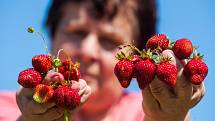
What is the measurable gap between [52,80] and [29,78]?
64 millimetres

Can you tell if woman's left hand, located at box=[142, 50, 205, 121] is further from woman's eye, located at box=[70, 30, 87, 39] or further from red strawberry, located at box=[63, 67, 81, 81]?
woman's eye, located at box=[70, 30, 87, 39]

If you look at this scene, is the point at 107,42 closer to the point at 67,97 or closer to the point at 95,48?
the point at 95,48

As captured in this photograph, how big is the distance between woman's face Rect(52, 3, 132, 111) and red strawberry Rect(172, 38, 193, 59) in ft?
3.74

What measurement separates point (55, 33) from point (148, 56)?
166 cm

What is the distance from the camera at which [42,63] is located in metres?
1.30

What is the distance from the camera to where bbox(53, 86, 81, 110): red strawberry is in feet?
4.11

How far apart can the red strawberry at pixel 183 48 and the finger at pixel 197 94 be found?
113 mm

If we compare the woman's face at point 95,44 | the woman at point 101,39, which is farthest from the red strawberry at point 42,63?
the woman's face at point 95,44

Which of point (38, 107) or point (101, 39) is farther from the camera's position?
point (101, 39)

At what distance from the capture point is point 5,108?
255 cm

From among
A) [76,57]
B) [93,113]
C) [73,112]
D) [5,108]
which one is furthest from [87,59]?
[73,112]

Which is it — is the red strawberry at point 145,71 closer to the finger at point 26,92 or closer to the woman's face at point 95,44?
the finger at point 26,92

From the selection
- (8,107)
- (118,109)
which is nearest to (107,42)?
(118,109)

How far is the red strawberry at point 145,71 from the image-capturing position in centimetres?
124
